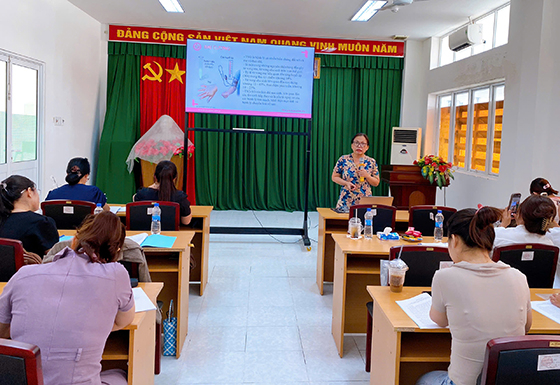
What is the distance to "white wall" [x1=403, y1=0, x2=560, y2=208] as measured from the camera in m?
5.27

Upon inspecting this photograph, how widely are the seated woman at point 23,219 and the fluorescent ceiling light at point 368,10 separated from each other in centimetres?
507

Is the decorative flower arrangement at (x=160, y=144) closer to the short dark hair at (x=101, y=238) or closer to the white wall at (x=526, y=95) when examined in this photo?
the white wall at (x=526, y=95)

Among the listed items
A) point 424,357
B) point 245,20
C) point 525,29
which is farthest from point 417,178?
point 424,357

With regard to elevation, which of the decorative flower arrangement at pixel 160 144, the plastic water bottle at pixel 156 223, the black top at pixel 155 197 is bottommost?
the plastic water bottle at pixel 156 223

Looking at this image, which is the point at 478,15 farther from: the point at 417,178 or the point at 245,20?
the point at 245,20

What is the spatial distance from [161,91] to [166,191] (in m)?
5.21

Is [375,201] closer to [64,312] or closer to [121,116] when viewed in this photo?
[64,312]

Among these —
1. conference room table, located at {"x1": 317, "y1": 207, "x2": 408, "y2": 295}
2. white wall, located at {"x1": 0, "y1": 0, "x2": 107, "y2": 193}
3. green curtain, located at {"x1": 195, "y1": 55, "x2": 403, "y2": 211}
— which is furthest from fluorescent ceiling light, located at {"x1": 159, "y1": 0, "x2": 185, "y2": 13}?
conference room table, located at {"x1": 317, "y1": 207, "x2": 408, "y2": 295}

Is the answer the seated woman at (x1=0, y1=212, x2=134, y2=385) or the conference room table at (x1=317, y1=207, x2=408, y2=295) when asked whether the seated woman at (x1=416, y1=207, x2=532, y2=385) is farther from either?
the conference room table at (x1=317, y1=207, x2=408, y2=295)

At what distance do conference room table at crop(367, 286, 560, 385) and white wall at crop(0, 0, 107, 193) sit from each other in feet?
15.5

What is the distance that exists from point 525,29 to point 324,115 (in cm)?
410

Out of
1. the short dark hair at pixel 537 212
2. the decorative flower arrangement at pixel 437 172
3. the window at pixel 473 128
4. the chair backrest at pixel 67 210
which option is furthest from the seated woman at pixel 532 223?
the window at pixel 473 128

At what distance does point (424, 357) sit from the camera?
6.93ft

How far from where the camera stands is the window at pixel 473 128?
6598 millimetres
